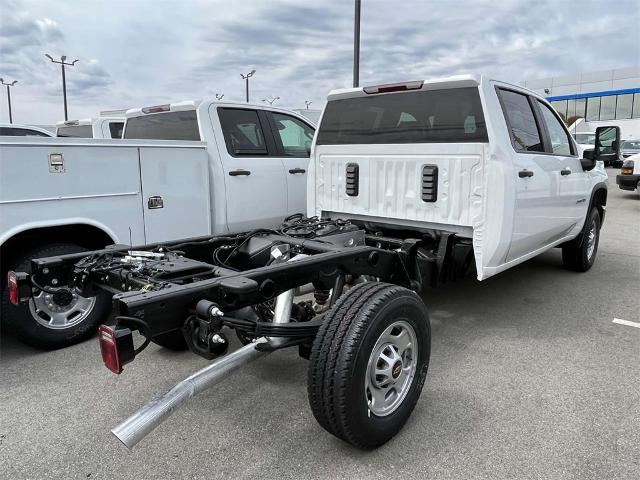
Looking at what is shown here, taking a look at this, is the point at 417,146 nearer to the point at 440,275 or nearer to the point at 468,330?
the point at 440,275

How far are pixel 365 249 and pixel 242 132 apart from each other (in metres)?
2.67

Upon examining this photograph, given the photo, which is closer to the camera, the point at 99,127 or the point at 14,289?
the point at 14,289

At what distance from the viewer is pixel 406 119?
445cm

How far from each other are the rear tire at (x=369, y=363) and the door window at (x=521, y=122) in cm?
211

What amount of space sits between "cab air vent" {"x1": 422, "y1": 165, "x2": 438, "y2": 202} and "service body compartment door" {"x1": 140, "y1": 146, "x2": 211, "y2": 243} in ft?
6.73

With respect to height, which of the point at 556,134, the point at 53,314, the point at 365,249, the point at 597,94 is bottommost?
the point at 53,314

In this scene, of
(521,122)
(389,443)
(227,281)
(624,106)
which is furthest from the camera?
(624,106)

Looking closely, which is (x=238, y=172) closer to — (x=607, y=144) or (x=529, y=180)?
(x=529, y=180)

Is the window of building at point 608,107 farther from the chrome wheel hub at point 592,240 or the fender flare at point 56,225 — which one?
the fender flare at point 56,225

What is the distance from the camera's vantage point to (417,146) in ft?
14.2

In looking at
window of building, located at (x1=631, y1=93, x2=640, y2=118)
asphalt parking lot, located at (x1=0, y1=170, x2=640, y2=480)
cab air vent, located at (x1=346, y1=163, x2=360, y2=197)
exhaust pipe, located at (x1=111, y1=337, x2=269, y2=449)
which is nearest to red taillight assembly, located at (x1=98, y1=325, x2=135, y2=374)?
exhaust pipe, located at (x1=111, y1=337, x2=269, y2=449)

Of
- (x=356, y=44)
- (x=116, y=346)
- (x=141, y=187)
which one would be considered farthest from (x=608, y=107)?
(x=116, y=346)

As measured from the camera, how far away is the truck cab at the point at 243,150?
17.0ft

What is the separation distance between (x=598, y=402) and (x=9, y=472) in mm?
3382
